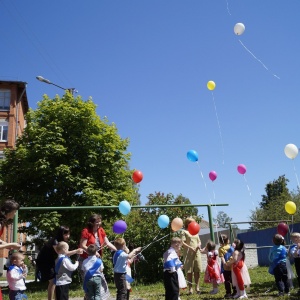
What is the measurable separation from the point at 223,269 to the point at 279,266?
1.24 m

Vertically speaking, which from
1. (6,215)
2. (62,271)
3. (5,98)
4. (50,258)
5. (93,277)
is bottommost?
(93,277)

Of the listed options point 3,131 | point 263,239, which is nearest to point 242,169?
point 263,239

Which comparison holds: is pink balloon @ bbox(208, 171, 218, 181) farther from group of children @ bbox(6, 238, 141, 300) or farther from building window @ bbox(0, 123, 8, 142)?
building window @ bbox(0, 123, 8, 142)

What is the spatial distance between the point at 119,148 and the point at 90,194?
8.80ft

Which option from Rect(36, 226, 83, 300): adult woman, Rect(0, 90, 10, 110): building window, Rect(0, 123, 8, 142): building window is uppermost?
Rect(0, 90, 10, 110): building window

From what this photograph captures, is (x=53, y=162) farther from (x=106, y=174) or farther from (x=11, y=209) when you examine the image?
(x=11, y=209)

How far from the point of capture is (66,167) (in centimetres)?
1448

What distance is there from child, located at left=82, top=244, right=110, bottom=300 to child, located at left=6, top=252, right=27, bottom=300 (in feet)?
3.48

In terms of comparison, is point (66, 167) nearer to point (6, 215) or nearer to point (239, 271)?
point (239, 271)

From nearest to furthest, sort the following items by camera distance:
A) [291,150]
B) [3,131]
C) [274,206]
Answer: [291,150]
[3,131]
[274,206]

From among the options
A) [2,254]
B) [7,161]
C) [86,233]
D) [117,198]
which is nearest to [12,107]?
[2,254]

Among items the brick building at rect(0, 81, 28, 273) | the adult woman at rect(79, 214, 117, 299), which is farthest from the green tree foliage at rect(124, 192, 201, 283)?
the brick building at rect(0, 81, 28, 273)

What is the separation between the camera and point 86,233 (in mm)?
6602

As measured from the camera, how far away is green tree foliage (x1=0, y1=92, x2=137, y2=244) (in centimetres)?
1425
